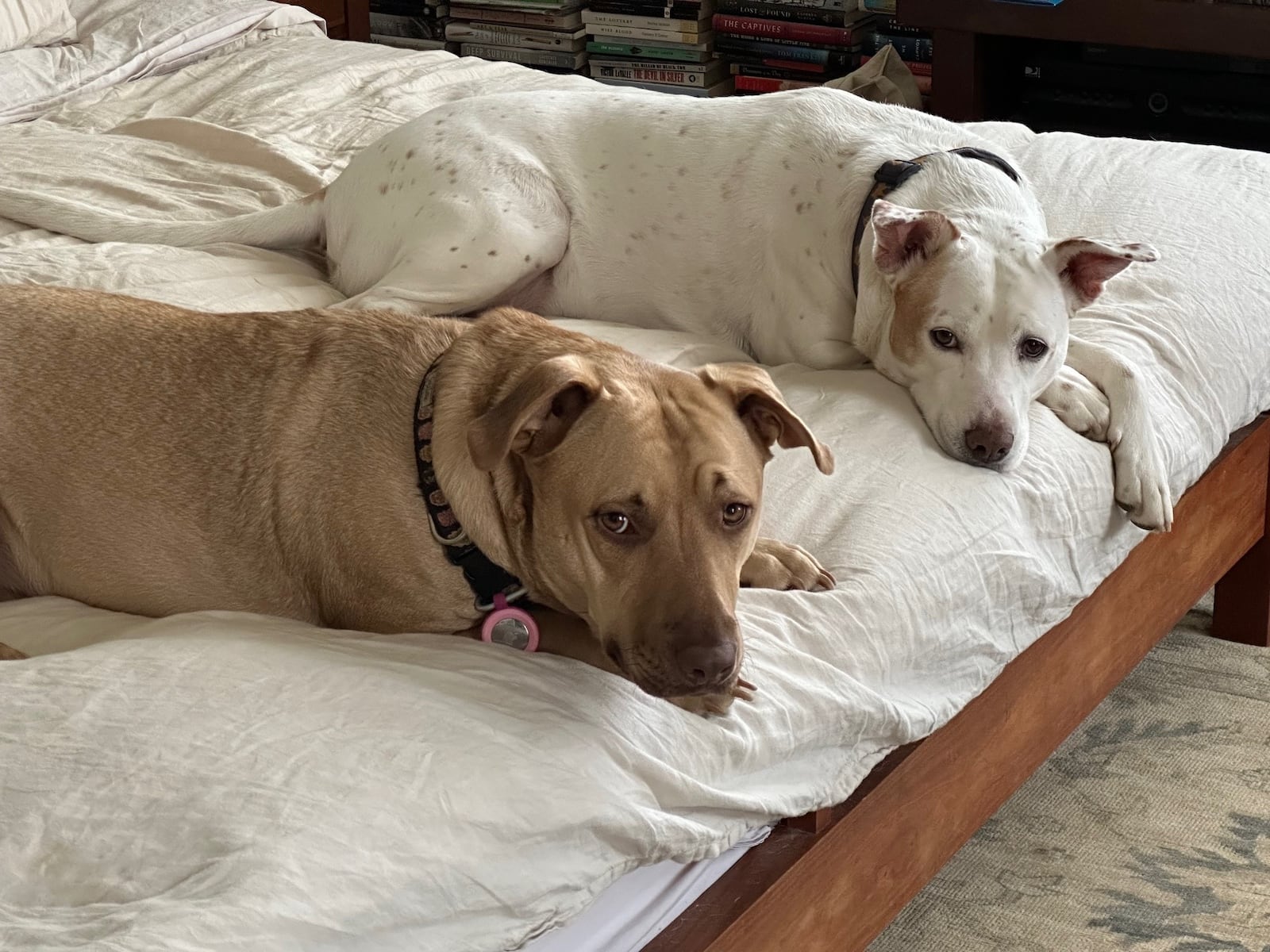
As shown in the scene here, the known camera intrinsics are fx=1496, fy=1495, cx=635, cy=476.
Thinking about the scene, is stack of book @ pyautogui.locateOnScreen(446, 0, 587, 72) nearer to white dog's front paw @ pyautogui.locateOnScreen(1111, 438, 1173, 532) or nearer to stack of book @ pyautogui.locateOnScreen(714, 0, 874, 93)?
stack of book @ pyautogui.locateOnScreen(714, 0, 874, 93)

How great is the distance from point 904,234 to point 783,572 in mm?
646

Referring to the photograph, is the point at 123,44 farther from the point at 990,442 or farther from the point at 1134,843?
the point at 1134,843

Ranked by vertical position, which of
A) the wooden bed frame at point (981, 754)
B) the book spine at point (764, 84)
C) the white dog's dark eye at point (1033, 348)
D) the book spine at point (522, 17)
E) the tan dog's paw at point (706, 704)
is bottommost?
the wooden bed frame at point (981, 754)

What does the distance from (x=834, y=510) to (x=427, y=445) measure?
565 millimetres

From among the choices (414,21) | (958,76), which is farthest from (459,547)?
(414,21)

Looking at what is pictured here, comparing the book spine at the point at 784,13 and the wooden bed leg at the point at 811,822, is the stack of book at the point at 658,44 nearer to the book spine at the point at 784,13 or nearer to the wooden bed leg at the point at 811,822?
the book spine at the point at 784,13

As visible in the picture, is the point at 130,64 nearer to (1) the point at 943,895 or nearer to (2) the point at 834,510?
(2) the point at 834,510

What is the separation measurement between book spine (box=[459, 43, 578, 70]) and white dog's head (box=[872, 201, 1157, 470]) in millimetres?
3253

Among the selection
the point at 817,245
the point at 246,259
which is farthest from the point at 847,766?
the point at 246,259

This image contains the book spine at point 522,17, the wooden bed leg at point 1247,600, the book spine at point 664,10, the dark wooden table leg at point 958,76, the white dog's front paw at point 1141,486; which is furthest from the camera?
the book spine at point 522,17

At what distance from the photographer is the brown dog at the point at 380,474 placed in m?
1.51

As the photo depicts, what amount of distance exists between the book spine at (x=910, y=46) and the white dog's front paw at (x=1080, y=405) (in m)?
2.72

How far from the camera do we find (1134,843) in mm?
2387

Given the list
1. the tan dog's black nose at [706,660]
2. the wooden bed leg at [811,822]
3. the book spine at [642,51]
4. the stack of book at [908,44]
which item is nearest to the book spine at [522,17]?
the book spine at [642,51]
